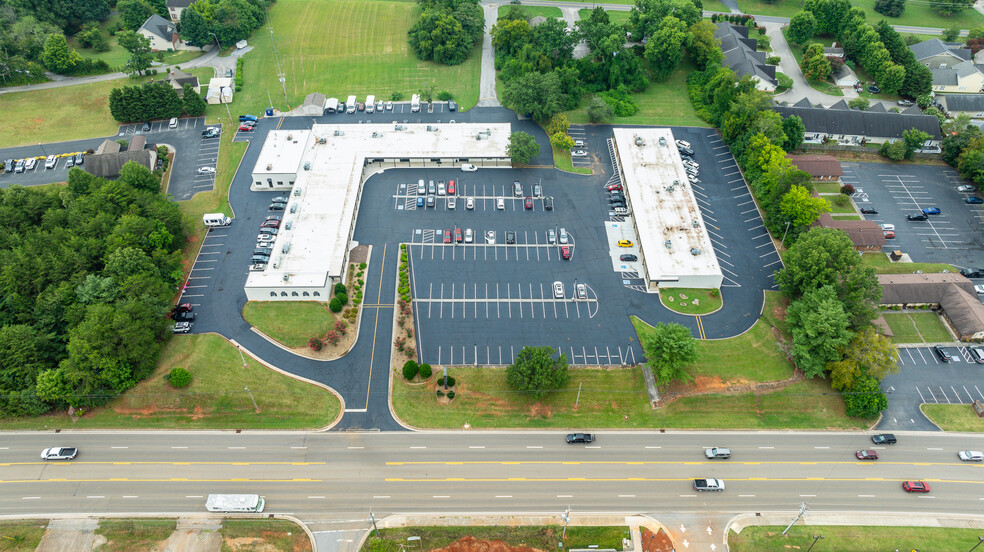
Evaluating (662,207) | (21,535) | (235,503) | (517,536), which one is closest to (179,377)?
(235,503)

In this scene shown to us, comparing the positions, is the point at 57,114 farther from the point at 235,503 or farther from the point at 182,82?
the point at 235,503

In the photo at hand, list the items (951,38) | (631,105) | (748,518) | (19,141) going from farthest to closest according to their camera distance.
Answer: (951,38) < (631,105) < (19,141) < (748,518)

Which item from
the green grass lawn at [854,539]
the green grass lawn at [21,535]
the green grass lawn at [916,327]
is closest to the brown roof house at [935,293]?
the green grass lawn at [916,327]

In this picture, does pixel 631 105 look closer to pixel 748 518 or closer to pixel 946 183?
pixel 946 183

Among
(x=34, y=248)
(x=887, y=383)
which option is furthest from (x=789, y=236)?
(x=34, y=248)

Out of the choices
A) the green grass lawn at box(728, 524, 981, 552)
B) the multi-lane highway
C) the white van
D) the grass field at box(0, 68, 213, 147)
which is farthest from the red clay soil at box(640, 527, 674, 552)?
the grass field at box(0, 68, 213, 147)

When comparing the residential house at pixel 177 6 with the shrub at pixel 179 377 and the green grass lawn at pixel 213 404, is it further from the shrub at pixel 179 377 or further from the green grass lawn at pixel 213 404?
the shrub at pixel 179 377
